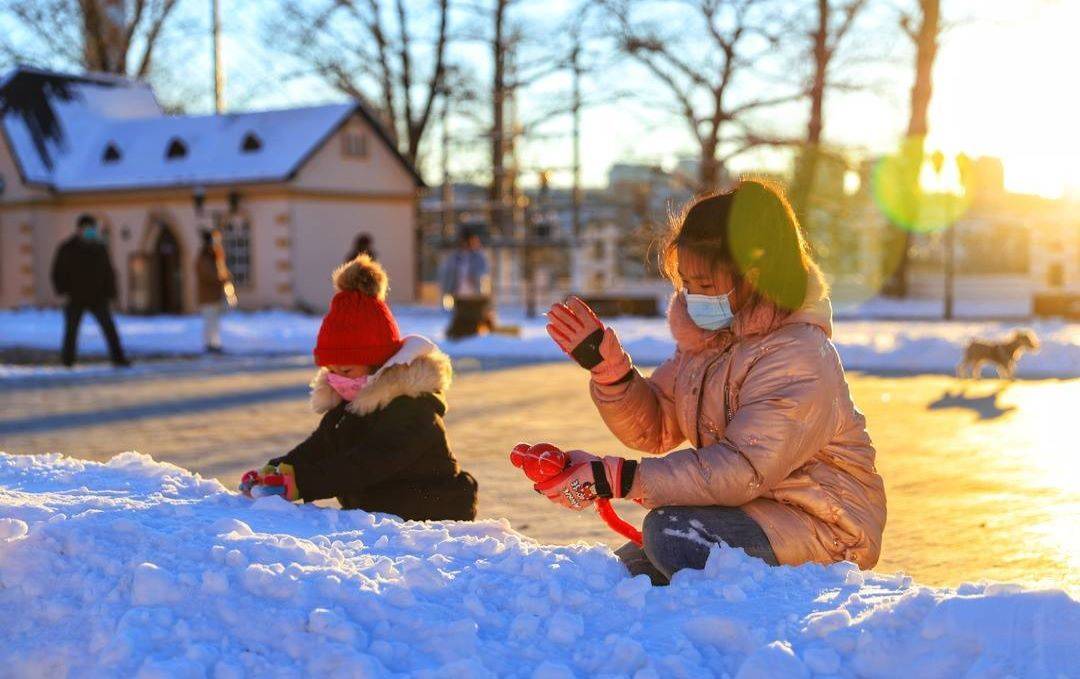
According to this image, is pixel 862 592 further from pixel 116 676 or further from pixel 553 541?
pixel 553 541

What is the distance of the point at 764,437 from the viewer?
341 cm

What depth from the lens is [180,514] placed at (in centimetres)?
407

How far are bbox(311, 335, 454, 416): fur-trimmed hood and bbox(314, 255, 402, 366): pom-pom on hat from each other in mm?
94

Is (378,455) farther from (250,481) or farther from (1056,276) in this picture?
(1056,276)

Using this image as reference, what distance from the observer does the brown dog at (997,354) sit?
1375 cm

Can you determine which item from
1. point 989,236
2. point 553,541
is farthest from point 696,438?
point 989,236

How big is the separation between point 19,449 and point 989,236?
45.3m

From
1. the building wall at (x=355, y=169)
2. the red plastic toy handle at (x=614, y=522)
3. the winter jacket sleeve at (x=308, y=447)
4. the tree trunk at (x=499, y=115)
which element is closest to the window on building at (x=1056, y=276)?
the tree trunk at (x=499, y=115)

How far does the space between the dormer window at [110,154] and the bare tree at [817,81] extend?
18646mm

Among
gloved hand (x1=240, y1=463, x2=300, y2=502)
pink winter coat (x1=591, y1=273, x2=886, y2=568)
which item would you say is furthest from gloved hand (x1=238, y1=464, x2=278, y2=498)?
pink winter coat (x1=591, y1=273, x2=886, y2=568)

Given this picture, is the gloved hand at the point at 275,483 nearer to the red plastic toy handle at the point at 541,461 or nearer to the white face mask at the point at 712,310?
the red plastic toy handle at the point at 541,461

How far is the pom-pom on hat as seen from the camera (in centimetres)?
491

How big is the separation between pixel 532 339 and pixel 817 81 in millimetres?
14865

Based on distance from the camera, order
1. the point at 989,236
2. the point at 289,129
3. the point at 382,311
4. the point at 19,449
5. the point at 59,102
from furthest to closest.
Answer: the point at 989,236, the point at 59,102, the point at 289,129, the point at 19,449, the point at 382,311
